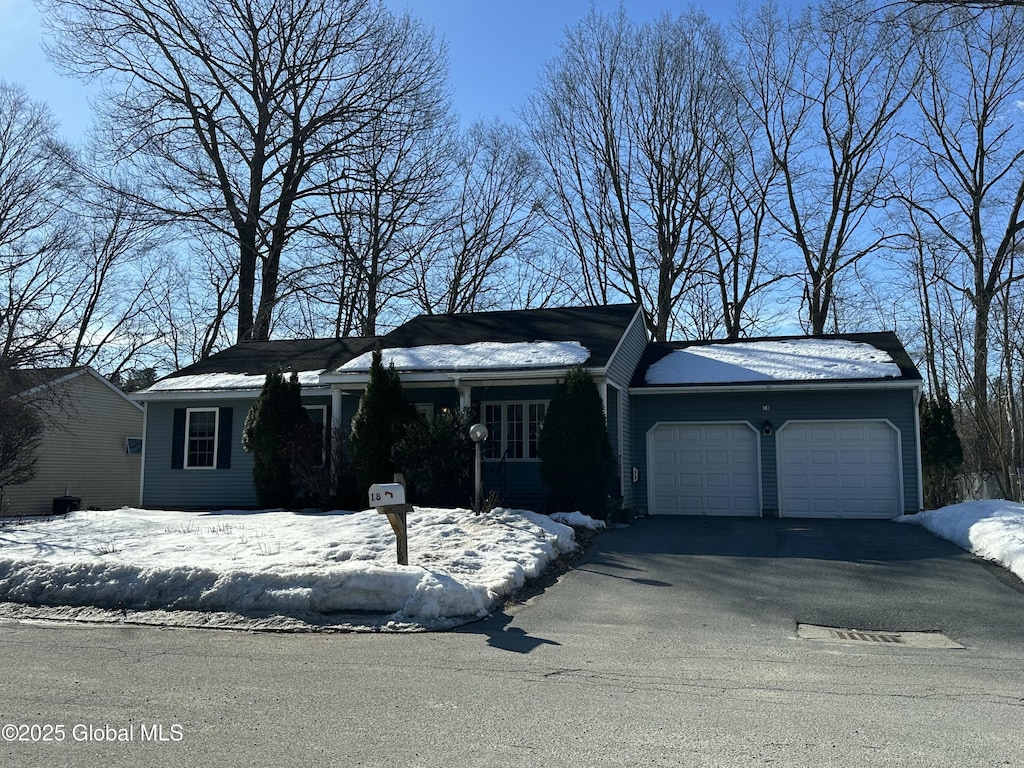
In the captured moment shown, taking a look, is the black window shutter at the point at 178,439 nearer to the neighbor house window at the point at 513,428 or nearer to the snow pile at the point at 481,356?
the snow pile at the point at 481,356

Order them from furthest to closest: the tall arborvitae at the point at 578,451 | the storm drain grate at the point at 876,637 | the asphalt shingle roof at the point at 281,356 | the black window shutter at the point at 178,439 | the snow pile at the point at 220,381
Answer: the asphalt shingle roof at the point at 281,356, the black window shutter at the point at 178,439, the snow pile at the point at 220,381, the tall arborvitae at the point at 578,451, the storm drain grate at the point at 876,637

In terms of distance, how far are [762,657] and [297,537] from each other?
7078 mm

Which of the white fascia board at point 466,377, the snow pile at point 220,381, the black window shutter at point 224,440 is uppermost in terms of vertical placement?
the snow pile at point 220,381

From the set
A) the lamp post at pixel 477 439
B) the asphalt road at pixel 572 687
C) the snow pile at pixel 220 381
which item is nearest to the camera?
the asphalt road at pixel 572 687

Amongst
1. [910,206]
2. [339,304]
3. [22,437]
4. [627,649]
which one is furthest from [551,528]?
[910,206]

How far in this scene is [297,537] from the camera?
448 inches

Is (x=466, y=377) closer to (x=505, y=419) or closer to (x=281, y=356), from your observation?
(x=505, y=419)

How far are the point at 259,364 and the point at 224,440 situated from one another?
2700mm

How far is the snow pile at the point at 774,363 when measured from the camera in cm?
1645

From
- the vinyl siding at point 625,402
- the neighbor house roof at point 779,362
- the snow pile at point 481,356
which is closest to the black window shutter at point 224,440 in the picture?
the snow pile at point 481,356

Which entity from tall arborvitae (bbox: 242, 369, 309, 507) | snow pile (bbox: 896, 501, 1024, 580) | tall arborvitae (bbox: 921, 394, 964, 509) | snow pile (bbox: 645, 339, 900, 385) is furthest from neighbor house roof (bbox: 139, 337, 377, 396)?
tall arborvitae (bbox: 921, 394, 964, 509)

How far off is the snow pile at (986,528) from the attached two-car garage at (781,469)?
128 cm

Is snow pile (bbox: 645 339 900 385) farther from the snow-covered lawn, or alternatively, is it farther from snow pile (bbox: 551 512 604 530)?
the snow-covered lawn

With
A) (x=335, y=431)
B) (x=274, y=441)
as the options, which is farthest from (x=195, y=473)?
(x=335, y=431)
